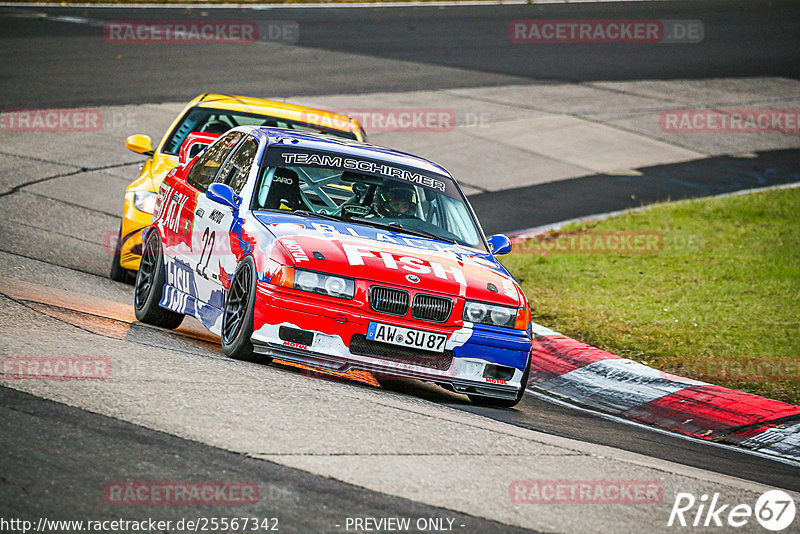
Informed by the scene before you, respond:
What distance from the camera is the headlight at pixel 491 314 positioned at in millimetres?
7273

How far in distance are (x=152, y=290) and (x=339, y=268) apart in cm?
223

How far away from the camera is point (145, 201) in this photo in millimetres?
10461

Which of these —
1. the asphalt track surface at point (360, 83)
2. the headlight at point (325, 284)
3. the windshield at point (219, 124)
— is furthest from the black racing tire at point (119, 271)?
the headlight at point (325, 284)

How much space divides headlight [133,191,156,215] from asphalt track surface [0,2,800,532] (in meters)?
1.14

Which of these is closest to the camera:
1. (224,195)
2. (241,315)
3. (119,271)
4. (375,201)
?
(241,315)

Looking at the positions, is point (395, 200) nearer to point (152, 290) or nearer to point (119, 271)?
point (152, 290)

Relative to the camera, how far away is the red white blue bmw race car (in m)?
7.05

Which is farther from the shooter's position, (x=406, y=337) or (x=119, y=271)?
(x=119, y=271)

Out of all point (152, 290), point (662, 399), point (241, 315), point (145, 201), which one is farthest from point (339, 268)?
point (145, 201)

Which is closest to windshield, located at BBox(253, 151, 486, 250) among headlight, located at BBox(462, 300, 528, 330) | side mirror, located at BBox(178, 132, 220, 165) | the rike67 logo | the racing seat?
the racing seat

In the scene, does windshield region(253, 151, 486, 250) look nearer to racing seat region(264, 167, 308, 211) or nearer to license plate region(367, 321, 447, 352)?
racing seat region(264, 167, 308, 211)

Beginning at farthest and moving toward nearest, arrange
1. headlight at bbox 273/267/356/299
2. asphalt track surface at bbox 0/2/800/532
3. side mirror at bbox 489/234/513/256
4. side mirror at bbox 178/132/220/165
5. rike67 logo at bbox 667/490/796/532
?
side mirror at bbox 178/132/220/165 → side mirror at bbox 489/234/513/256 → headlight at bbox 273/267/356/299 → rike67 logo at bbox 667/490/796/532 → asphalt track surface at bbox 0/2/800/532

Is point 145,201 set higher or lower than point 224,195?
lower

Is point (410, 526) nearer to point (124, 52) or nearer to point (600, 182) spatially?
point (600, 182)
